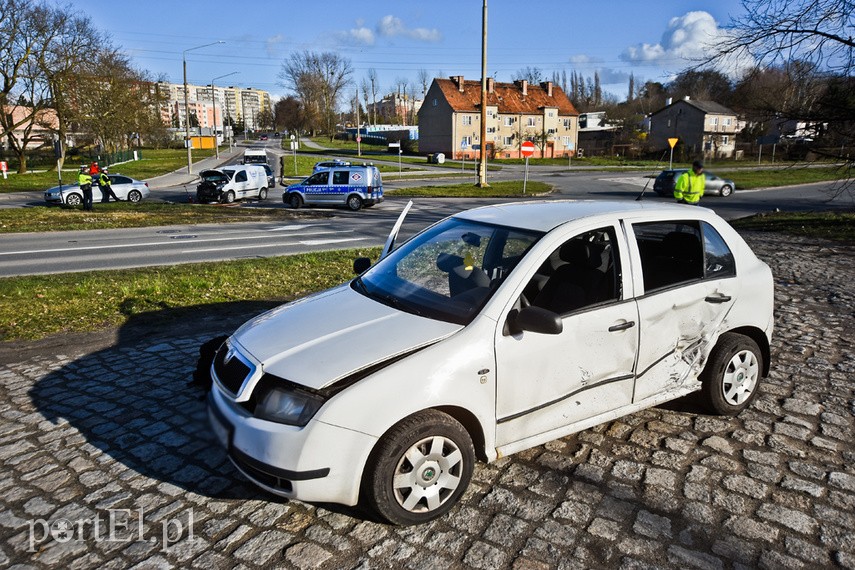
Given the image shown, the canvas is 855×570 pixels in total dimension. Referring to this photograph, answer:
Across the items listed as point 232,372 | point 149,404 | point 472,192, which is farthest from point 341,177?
point 232,372

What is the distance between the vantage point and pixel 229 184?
28609mm

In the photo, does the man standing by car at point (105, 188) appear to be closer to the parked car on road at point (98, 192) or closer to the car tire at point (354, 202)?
the parked car on road at point (98, 192)

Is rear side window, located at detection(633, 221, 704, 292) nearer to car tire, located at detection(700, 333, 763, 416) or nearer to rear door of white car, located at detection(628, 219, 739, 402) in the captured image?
rear door of white car, located at detection(628, 219, 739, 402)

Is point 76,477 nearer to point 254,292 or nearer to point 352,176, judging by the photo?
point 254,292

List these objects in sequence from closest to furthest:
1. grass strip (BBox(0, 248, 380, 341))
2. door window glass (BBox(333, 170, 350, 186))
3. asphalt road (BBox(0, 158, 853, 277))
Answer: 1. grass strip (BBox(0, 248, 380, 341))
2. asphalt road (BBox(0, 158, 853, 277))
3. door window glass (BBox(333, 170, 350, 186))

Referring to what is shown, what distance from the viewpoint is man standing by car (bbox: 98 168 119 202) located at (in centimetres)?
2645

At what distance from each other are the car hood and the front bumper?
253 mm

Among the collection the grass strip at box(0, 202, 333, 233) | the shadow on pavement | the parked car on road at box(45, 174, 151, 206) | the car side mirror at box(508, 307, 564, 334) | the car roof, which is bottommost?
the shadow on pavement

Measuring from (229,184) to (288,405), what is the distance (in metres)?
27.4

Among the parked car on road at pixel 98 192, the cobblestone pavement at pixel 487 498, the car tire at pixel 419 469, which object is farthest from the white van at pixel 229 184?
the car tire at pixel 419 469

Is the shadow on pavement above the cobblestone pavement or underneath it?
above

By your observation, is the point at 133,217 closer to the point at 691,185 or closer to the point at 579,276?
the point at 691,185

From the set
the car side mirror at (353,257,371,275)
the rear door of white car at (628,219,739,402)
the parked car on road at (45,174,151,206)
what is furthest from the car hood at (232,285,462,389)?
the parked car on road at (45,174,151,206)

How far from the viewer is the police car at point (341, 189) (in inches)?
1016
